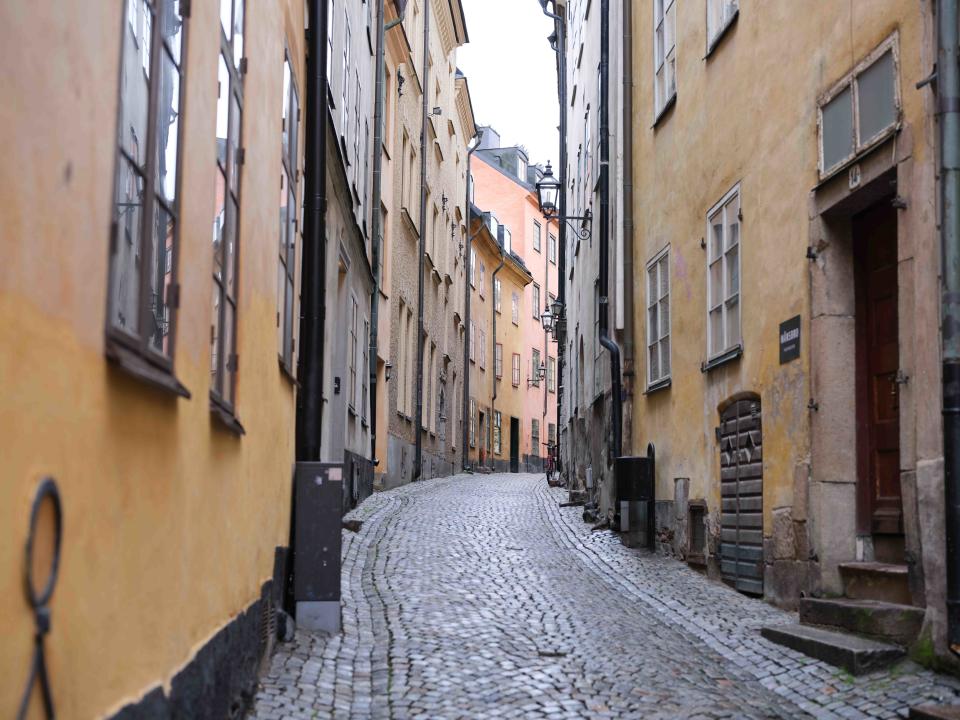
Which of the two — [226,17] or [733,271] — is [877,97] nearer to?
[733,271]

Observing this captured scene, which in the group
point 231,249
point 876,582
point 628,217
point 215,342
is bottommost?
point 876,582

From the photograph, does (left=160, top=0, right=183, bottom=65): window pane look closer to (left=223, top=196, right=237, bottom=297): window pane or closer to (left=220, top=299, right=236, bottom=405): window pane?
(left=223, top=196, right=237, bottom=297): window pane

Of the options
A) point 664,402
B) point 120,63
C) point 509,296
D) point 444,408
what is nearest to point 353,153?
point 664,402

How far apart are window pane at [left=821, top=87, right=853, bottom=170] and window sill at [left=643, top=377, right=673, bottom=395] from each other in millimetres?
4715

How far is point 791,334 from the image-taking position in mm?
8711

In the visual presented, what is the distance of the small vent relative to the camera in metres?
11.0

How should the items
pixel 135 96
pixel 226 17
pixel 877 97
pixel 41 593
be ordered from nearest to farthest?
pixel 41 593 < pixel 135 96 < pixel 226 17 < pixel 877 97

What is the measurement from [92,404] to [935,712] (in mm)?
4060

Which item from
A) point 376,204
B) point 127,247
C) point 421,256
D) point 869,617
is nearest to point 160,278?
point 127,247

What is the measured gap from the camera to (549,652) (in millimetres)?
7227

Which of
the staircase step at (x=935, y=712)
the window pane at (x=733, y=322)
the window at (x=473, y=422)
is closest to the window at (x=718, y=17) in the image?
the window pane at (x=733, y=322)

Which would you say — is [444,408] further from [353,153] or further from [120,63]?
[120,63]

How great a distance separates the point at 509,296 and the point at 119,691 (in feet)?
137

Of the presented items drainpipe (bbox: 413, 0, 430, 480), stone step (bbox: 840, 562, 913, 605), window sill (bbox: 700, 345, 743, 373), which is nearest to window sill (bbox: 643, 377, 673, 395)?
window sill (bbox: 700, 345, 743, 373)
